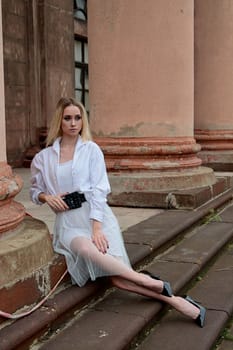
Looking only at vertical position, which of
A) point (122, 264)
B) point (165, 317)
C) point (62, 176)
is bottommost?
point (165, 317)

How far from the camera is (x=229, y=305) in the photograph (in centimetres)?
362

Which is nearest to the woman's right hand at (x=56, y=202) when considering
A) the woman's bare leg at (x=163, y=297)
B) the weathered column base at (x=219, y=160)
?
the woman's bare leg at (x=163, y=297)

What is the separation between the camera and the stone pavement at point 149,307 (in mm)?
2846

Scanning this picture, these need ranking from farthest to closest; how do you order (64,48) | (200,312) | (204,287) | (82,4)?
(82,4)
(64,48)
(204,287)
(200,312)

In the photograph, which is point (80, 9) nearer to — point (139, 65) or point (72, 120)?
point (139, 65)

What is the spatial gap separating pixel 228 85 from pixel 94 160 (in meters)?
5.61

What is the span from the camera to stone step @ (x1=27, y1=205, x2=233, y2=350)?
9.46 feet

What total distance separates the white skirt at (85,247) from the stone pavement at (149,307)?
0.12 m

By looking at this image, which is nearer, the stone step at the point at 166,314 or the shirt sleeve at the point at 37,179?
the stone step at the point at 166,314

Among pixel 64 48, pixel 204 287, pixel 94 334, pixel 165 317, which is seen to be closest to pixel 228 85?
pixel 64 48

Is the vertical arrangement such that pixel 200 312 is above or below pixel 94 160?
below

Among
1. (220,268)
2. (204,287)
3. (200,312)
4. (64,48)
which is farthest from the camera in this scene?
(64,48)

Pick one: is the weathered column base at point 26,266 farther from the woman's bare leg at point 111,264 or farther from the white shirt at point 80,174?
the white shirt at point 80,174

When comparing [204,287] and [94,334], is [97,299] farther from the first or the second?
[204,287]
